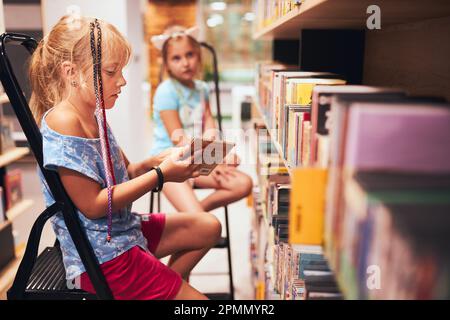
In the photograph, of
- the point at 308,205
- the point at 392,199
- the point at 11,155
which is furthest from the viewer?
the point at 11,155

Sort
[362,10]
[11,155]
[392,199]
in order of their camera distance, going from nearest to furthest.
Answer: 1. [392,199]
2. [362,10]
3. [11,155]

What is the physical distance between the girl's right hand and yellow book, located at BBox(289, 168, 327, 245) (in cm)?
63

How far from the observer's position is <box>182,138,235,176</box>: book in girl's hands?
4.37 feet

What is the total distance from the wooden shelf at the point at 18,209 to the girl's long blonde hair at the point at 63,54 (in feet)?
6.01

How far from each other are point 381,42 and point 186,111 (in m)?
1.13

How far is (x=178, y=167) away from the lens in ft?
4.22

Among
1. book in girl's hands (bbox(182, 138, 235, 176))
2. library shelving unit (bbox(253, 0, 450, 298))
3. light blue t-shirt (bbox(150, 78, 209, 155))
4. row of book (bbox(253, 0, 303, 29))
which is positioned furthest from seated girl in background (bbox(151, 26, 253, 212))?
book in girl's hands (bbox(182, 138, 235, 176))

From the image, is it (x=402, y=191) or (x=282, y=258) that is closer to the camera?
(x=402, y=191)

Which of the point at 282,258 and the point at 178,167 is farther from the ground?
the point at 178,167

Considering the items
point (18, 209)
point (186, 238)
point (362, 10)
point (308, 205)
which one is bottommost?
point (18, 209)

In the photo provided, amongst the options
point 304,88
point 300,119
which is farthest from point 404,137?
point 304,88

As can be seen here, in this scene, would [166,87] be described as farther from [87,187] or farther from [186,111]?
[87,187]

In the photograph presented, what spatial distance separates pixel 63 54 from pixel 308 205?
786 millimetres

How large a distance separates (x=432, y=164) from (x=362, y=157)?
0.30 feet
